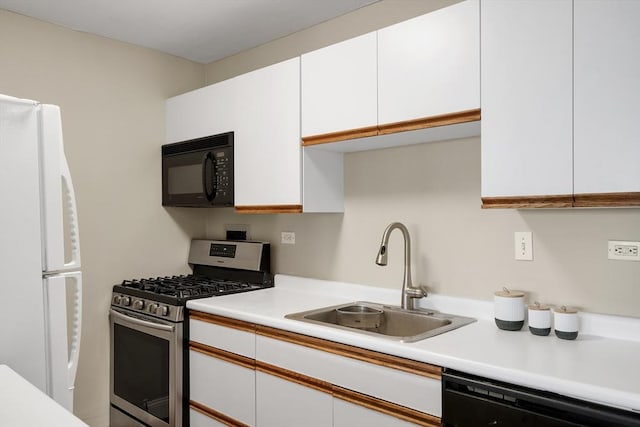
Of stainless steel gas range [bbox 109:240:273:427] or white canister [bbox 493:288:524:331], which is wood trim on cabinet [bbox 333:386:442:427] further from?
stainless steel gas range [bbox 109:240:273:427]

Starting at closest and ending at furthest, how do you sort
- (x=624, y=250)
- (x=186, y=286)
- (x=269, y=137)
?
(x=624, y=250) < (x=269, y=137) < (x=186, y=286)

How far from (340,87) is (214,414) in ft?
5.77

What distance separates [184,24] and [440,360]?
236 cm

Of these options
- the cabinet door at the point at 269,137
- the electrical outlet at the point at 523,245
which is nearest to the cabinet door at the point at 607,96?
the electrical outlet at the point at 523,245

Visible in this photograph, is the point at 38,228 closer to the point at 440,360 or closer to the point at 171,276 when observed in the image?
the point at 440,360

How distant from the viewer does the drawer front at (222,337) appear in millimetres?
2189

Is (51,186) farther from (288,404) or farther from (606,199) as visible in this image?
(606,199)

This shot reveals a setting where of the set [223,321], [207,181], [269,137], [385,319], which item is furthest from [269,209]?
[385,319]

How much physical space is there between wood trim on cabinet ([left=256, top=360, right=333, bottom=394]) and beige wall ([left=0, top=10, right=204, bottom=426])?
1373 mm

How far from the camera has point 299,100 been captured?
7.86ft

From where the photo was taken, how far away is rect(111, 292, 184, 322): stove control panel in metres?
2.48

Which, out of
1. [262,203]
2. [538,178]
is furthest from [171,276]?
[538,178]

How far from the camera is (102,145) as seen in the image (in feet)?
9.66

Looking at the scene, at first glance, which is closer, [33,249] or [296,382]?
[33,249]
